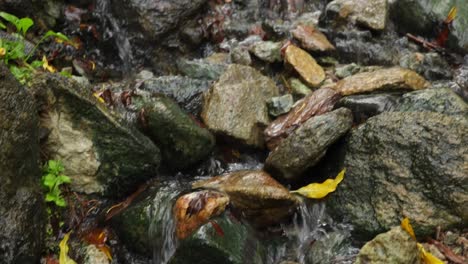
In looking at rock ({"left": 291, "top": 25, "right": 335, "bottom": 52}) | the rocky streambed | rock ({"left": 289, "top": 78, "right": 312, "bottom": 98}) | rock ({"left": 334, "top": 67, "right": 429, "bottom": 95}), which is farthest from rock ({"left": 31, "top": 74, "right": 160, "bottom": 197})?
rock ({"left": 291, "top": 25, "right": 335, "bottom": 52})

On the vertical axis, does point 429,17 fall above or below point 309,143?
above

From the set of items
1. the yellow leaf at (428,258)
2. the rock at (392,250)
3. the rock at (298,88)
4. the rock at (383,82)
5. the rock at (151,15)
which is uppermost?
the rock at (151,15)

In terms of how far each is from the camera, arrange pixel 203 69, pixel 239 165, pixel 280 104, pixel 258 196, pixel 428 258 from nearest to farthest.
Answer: pixel 428 258 < pixel 258 196 < pixel 239 165 < pixel 280 104 < pixel 203 69

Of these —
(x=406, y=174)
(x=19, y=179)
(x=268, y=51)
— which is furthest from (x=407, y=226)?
(x=268, y=51)

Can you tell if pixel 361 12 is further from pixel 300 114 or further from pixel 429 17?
pixel 300 114

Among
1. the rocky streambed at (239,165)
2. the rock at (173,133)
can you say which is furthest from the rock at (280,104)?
the rock at (173,133)

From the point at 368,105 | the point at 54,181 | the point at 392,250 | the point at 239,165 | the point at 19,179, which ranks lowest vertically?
the point at 239,165

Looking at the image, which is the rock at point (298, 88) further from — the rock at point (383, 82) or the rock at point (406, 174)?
the rock at point (406, 174)
